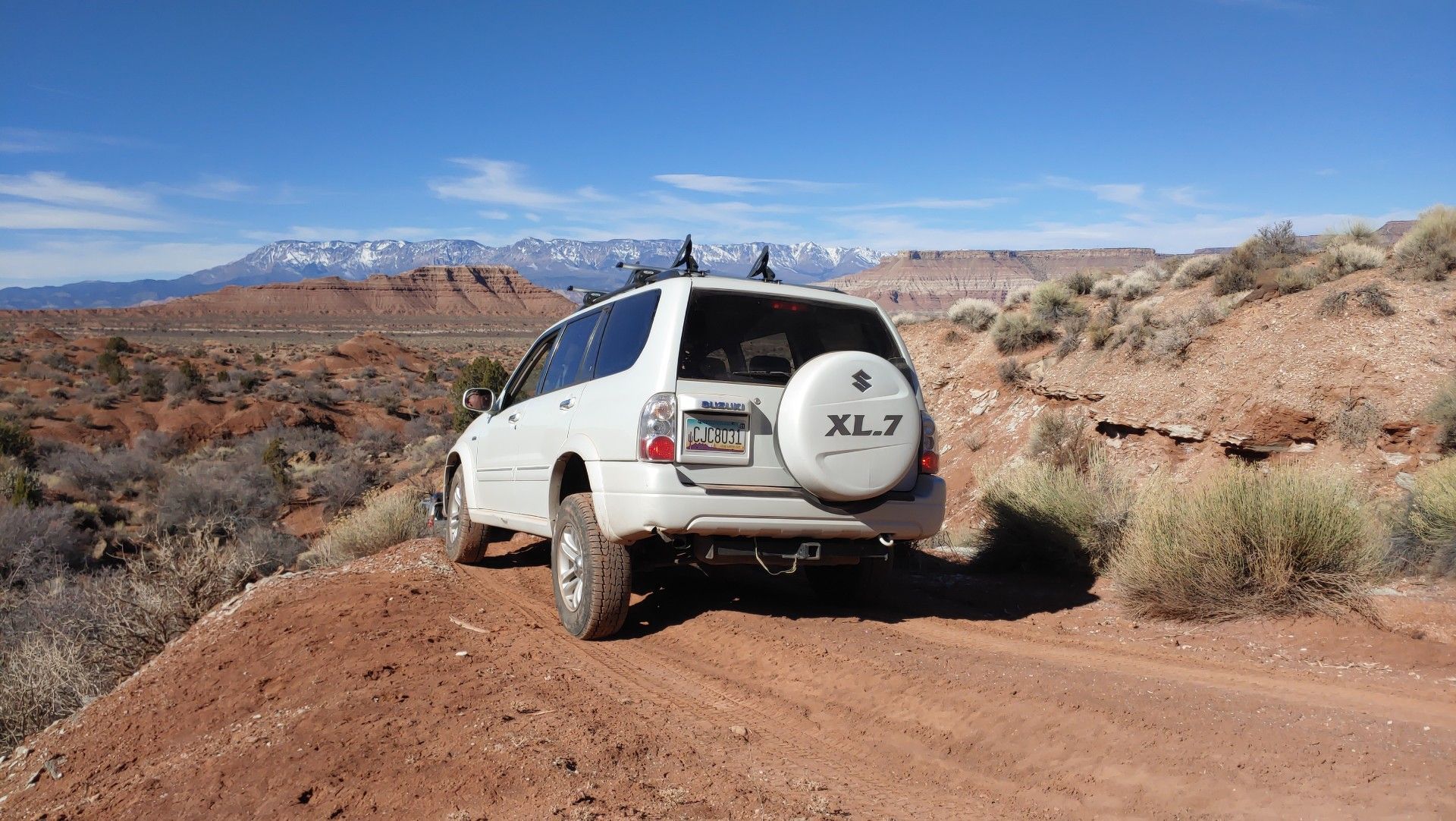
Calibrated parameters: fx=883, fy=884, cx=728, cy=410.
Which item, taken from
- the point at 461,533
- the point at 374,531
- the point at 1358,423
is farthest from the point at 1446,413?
the point at 374,531

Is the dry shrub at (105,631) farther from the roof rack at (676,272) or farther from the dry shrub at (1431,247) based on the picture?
the dry shrub at (1431,247)

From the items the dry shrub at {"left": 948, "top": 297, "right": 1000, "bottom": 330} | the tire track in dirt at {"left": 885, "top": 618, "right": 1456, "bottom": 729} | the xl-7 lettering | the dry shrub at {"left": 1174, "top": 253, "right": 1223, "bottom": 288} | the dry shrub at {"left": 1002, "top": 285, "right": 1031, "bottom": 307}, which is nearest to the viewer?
the tire track in dirt at {"left": 885, "top": 618, "right": 1456, "bottom": 729}

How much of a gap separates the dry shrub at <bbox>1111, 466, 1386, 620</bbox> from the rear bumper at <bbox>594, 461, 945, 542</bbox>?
2.16 metres

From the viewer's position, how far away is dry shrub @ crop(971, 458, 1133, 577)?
25.7ft

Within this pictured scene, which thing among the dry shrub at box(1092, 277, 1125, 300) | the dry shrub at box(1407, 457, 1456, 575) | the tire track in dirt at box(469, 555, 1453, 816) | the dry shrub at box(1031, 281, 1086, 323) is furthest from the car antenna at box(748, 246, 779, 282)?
the dry shrub at box(1092, 277, 1125, 300)

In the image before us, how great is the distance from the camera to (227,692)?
15.3ft

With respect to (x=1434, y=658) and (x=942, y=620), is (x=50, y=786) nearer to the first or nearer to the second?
(x=942, y=620)

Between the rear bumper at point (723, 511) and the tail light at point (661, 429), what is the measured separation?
69mm

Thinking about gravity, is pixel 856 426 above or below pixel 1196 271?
below

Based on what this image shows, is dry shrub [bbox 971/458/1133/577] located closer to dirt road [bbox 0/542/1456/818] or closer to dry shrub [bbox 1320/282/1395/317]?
dirt road [bbox 0/542/1456/818]

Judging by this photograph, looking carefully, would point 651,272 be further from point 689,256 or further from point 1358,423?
point 1358,423

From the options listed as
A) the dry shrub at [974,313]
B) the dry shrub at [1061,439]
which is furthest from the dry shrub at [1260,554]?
the dry shrub at [974,313]

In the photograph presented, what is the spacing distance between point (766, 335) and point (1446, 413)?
29.1 ft

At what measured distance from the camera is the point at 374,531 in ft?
32.4
